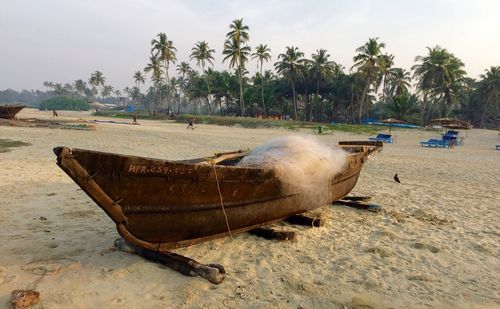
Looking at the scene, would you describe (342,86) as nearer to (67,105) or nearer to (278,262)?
(278,262)

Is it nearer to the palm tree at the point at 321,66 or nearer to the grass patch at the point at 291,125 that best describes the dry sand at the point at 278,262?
the grass patch at the point at 291,125

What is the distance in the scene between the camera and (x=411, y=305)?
353 cm

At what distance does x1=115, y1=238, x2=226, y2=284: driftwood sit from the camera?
3806mm

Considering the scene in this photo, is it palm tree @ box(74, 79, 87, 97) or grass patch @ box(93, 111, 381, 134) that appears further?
palm tree @ box(74, 79, 87, 97)

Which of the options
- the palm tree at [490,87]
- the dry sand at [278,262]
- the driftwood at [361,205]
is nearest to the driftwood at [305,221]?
the dry sand at [278,262]

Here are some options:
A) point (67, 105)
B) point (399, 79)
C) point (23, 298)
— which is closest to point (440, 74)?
point (399, 79)

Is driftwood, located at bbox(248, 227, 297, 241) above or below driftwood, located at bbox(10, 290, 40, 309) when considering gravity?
below

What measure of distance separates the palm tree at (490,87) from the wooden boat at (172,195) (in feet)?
191

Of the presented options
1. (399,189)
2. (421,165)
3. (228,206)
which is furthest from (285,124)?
(228,206)

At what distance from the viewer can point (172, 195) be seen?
12.9 ft

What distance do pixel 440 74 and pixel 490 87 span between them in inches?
491

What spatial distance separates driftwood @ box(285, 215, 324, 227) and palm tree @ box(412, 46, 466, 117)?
4630 centimetres

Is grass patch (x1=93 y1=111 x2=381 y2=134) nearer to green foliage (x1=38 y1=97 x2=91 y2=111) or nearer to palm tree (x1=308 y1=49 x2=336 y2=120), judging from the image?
palm tree (x1=308 y1=49 x2=336 y2=120)

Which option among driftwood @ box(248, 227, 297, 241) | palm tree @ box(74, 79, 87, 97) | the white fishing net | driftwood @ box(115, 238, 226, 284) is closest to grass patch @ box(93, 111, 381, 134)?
the white fishing net
